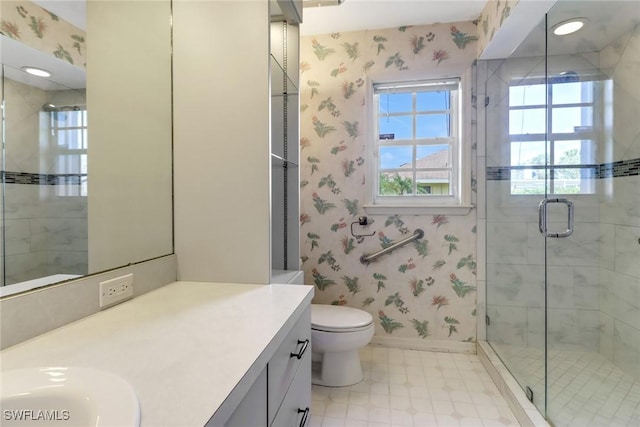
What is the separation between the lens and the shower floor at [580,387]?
4.87 ft

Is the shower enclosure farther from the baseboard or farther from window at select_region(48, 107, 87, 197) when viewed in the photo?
window at select_region(48, 107, 87, 197)

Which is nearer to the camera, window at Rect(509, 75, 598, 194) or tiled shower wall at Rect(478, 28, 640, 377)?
tiled shower wall at Rect(478, 28, 640, 377)

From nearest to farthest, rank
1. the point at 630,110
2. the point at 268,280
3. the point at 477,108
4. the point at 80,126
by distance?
1. the point at 80,126
2. the point at 268,280
3. the point at 630,110
4. the point at 477,108

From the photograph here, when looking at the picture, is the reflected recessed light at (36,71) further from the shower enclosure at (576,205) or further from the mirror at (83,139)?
the shower enclosure at (576,205)

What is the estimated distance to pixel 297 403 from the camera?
1.07 meters

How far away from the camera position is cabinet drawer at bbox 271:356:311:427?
0.91 m

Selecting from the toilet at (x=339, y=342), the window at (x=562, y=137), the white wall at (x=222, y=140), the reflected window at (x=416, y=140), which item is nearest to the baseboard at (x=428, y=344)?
the toilet at (x=339, y=342)

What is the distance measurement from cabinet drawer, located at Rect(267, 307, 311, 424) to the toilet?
24.8 inches

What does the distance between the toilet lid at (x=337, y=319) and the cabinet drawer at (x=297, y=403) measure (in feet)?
1.87

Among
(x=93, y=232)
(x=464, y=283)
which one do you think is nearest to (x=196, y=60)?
(x=93, y=232)

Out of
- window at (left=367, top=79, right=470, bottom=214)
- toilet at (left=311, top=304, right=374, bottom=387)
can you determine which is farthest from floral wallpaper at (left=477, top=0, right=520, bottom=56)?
toilet at (left=311, top=304, right=374, bottom=387)

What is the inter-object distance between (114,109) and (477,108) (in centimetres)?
224

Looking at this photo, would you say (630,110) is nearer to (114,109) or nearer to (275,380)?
(275,380)

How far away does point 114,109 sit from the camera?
43.3 inches
